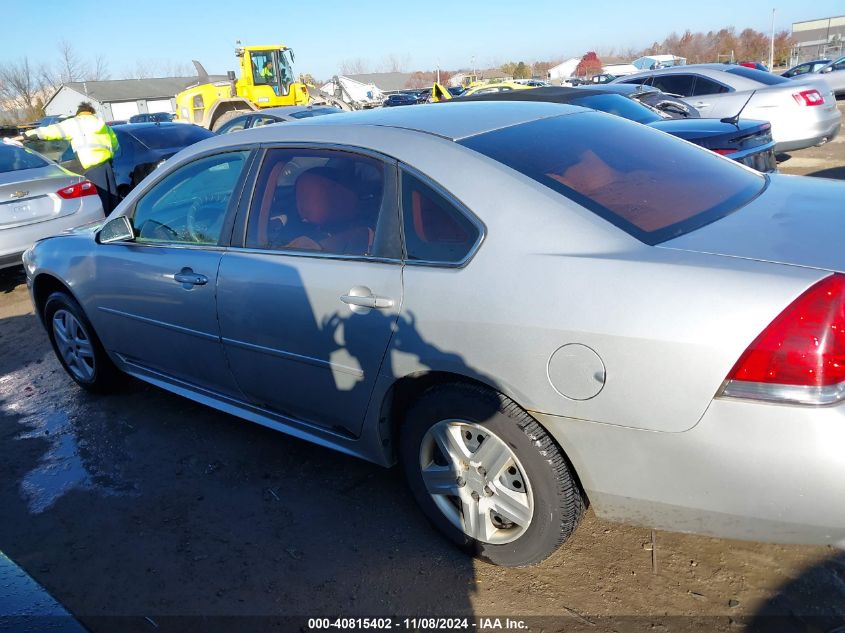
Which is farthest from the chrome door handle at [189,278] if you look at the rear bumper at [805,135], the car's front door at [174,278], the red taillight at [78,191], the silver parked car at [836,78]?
the silver parked car at [836,78]

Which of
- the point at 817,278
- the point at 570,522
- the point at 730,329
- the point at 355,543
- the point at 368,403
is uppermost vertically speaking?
the point at 817,278

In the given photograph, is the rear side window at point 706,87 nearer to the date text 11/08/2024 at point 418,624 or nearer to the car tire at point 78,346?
the car tire at point 78,346

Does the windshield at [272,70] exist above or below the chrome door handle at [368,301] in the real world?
above

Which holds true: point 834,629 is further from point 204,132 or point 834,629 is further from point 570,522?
point 204,132

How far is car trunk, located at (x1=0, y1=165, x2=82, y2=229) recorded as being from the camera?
650 cm

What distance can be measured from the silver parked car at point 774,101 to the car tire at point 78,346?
8.52 metres

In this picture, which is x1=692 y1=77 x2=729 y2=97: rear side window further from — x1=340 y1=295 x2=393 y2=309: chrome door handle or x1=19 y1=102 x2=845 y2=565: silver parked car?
x1=340 y1=295 x2=393 y2=309: chrome door handle

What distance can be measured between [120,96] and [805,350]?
245ft

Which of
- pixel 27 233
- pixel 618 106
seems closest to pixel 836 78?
pixel 618 106

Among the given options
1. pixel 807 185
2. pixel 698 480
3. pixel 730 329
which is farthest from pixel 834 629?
pixel 807 185

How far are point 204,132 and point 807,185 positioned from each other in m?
9.09

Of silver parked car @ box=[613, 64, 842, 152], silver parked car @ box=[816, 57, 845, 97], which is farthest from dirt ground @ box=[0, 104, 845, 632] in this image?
silver parked car @ box=[816, 57, 845, 97]

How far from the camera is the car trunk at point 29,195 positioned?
6.50 meters

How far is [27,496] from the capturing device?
338 cm
